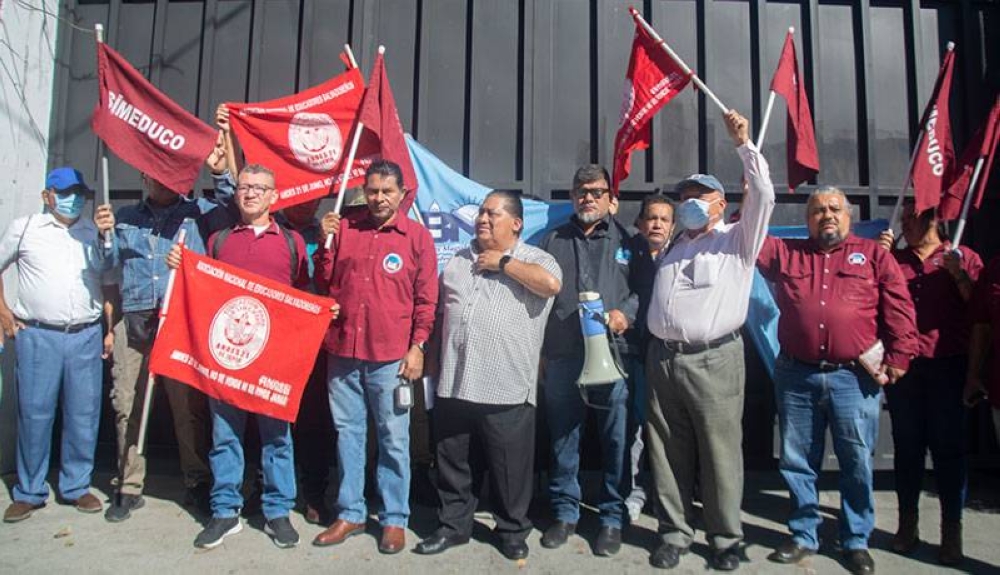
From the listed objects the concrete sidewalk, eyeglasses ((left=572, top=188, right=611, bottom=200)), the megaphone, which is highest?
eyeglasses ((left=572, top=188, right=611, bottom=200))

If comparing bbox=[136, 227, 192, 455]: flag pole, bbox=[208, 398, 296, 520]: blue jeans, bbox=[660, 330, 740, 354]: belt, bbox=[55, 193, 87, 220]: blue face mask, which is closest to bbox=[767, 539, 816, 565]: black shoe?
bbox=[660, 330, 740, 354]: belt

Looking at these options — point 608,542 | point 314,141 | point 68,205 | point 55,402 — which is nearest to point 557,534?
point 608,542

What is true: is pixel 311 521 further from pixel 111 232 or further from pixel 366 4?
pixel 366 4

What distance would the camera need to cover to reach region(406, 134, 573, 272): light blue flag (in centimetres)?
459

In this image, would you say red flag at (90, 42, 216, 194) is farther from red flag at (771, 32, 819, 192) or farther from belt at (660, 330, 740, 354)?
red flag at (771, 32, 819, 192)

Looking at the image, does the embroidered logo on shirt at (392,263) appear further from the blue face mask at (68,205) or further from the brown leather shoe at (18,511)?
the brown leather shoe at (18,511)

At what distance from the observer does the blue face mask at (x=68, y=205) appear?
4020 millimetres

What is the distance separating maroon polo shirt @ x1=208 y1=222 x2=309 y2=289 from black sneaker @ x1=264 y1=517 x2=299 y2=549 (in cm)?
139

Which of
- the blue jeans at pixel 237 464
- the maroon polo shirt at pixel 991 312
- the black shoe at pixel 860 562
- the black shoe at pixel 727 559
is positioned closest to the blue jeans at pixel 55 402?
the blue jeans at pixel 237 464

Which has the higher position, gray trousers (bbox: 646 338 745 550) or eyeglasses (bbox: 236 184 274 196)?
eyeglasses (bbox: 236 184 274 196)

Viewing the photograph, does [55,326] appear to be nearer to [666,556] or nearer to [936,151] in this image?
[666,556]

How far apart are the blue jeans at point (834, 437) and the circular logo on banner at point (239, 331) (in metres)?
3.02

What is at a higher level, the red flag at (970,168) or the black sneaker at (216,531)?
the red flag at (970,168)

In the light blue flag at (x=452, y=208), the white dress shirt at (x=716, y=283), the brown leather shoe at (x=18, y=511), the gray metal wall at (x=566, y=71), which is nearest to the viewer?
the white dress shirt at (x=716, y=283)
